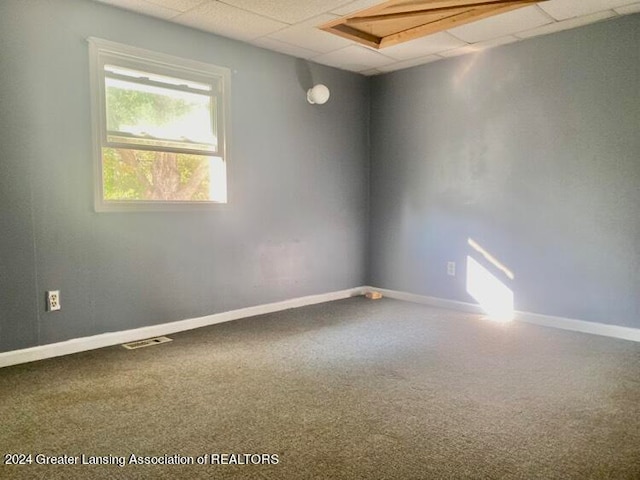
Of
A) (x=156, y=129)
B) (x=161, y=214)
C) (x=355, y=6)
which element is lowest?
(x=161, y=214)

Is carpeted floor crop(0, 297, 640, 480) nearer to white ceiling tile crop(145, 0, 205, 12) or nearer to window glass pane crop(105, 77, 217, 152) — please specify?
window glass pane crop(105, 77, 217, 152)

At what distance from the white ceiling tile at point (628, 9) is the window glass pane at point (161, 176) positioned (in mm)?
3128

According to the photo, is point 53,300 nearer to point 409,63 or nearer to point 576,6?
point 409,63

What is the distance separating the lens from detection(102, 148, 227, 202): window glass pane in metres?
3.28

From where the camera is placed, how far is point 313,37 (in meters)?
3.76

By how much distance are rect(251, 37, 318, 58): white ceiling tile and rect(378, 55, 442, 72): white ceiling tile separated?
85 centimetres

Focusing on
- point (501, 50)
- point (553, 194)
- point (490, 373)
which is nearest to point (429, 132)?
point (501, 50)

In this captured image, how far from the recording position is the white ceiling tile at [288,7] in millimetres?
3066

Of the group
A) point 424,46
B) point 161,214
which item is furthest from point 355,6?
point 161,214

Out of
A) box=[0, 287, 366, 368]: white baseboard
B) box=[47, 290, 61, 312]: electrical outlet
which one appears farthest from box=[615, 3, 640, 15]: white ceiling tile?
box=[47, 290, 61, 312]: electrical outlet

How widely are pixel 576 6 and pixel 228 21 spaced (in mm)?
2458

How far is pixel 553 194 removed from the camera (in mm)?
3754

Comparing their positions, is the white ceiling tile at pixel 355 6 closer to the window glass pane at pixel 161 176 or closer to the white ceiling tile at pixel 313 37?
the white ceiling tile at pixel 313 37

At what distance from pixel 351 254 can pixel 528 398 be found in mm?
2809
